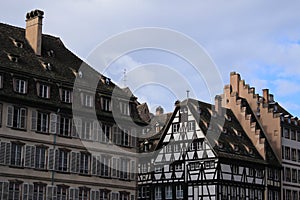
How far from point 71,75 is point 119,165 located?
916cm

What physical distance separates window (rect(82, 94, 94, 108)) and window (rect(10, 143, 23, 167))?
7.35 meters

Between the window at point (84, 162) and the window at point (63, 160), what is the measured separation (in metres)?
1.65

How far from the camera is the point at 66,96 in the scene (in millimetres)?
52375

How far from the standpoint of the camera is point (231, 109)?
260 feet

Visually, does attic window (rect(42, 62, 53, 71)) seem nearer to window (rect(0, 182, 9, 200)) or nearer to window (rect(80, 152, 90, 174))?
window (rect(80, 152, 90, 174))

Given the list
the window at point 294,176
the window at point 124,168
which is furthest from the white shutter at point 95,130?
the window at point 294,176

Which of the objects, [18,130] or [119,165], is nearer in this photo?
[18,130]

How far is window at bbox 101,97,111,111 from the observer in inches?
2175

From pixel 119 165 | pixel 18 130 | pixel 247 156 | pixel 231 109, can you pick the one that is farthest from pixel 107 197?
pixel 231 109

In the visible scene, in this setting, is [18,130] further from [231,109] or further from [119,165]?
[231,109]

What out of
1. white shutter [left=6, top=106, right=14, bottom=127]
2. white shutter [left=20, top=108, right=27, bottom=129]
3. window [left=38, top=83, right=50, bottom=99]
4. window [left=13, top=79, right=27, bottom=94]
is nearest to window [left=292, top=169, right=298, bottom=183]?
window [left=38, top=83, right=50, bottom=99]

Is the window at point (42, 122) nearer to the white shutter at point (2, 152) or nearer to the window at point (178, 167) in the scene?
the white shutter at point (2, 152)

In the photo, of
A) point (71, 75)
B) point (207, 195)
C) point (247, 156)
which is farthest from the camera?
Answer: point (247, 156)

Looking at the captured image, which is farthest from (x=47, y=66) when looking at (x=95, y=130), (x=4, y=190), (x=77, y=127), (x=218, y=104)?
(x=218, y=104)
